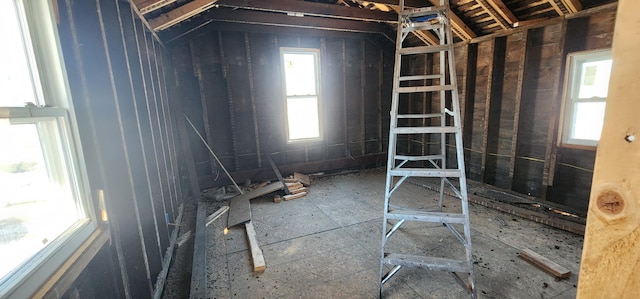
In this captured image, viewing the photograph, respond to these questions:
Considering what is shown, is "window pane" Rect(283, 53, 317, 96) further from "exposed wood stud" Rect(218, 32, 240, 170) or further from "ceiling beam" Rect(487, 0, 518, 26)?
"ceiling beam" Rect(487, 0, 518, 26)

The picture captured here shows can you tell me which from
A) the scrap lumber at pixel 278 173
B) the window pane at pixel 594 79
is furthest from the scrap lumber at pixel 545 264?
the scrap lumber at pixel 278 173

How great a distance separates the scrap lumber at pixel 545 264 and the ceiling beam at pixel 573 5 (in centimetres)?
287

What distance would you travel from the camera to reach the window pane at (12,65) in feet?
3.06

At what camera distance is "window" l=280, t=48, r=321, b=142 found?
17.0 ft

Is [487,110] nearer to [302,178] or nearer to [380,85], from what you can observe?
[380,85]

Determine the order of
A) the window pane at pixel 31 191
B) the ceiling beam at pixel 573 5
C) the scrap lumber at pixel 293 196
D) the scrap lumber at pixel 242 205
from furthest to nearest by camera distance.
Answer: the scrap lumber at pixel 293 196 → the scrap lumber at pixel 242 205 → the ceiling beam at pixel 573 5 → the window pane at pixel 31 191

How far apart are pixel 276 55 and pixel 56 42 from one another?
159 inches

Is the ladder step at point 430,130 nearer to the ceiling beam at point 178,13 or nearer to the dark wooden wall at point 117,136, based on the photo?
the dark wooden wall at point 117,136

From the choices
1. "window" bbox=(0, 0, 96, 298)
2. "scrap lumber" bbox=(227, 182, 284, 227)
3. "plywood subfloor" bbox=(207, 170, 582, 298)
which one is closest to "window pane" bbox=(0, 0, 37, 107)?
"window" bbox=(0, 0, 96, 298)

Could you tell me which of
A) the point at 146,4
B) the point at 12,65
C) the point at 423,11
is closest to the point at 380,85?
the point at 423,11

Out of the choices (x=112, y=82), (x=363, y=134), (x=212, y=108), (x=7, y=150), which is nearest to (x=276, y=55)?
(x=212, y=108)

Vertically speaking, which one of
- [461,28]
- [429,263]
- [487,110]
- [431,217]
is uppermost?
[461,28]

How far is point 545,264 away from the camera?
7.61ft

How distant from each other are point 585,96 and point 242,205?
474cm
